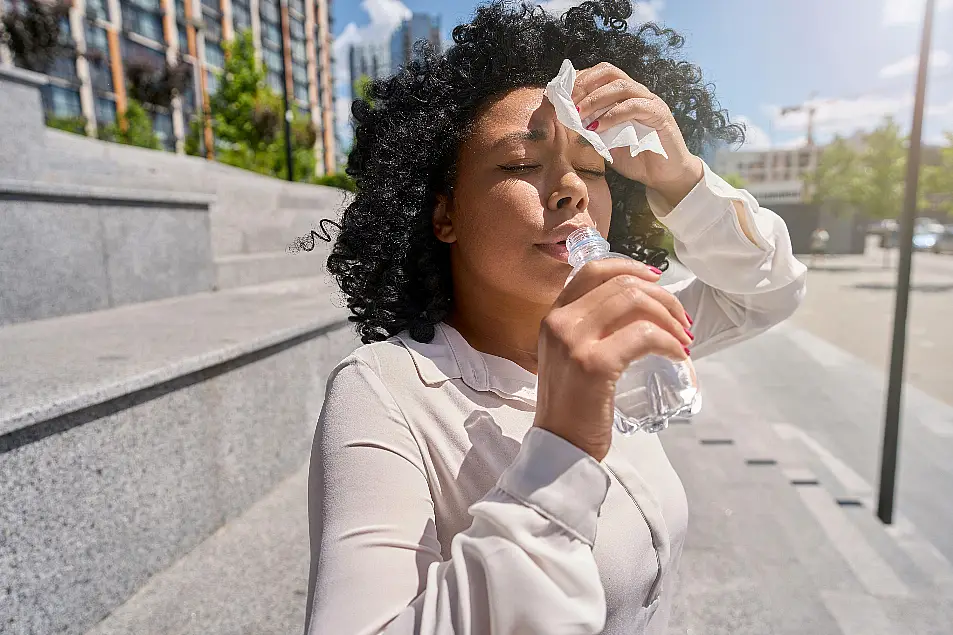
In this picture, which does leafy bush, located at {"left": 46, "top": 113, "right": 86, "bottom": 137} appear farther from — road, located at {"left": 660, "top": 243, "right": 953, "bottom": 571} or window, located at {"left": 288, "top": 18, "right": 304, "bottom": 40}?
window, located at {"left": 288, "top": 18, "right": 304, "bottom": 40}

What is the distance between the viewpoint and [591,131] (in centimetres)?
109

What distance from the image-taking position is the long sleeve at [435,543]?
76 centimetres

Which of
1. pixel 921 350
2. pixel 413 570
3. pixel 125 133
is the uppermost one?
pixel 125 133

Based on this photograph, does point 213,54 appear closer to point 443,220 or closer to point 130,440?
point 130,440

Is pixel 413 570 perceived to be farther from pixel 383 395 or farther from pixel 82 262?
pixel 82 262

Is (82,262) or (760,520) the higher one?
(82,262)

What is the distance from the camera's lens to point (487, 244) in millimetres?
1186

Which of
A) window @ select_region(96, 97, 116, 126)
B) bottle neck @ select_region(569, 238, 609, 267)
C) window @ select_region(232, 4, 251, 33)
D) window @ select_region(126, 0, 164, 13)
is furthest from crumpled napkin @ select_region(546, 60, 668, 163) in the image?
window @ select_region(232, 4, 251, 33)

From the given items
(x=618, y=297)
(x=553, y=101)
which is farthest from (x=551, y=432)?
(x=553, y=101)

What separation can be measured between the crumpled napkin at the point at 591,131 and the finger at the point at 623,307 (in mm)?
395

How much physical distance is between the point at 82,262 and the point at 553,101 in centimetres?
394

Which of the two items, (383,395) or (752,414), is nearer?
(383,395)

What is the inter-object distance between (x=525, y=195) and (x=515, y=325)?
12.1 inches

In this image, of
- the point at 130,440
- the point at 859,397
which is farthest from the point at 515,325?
the point at 859,397
